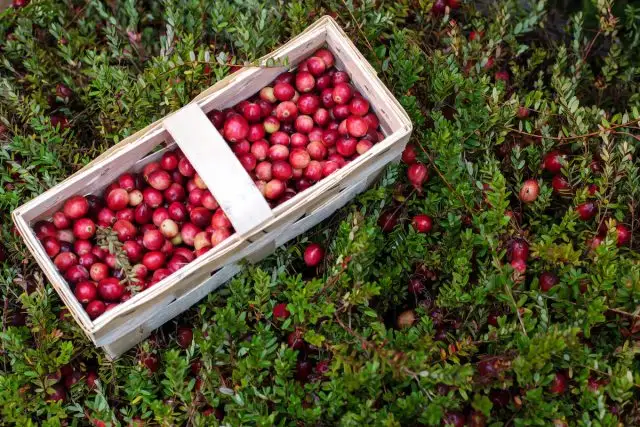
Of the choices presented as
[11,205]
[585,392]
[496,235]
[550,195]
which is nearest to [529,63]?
[550,195]

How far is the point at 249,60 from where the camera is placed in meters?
3.04

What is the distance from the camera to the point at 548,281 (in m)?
2.73

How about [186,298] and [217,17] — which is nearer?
[186,298]

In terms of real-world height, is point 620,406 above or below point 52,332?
below

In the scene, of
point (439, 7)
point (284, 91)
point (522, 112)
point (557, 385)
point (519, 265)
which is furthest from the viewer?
point (439, 7)

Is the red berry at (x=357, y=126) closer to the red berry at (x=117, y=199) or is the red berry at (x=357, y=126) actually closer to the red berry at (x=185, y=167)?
the red berry at (x=185, y=167)

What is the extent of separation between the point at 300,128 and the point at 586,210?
132 centimetres

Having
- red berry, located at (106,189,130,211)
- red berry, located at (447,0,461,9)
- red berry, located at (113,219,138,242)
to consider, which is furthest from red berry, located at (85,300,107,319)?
red berry, located at (447,0,461,9)

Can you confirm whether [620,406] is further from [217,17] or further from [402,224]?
[217,17]

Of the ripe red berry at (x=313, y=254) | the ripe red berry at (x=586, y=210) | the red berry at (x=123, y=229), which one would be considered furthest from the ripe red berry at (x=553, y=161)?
the red berry at (x=123, y=229)

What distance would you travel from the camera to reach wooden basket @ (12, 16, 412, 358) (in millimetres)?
2531

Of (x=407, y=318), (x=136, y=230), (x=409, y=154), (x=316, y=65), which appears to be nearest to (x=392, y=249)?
(x=407, y=318)

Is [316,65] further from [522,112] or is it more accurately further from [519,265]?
[519,265]

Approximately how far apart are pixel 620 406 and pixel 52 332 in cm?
225
